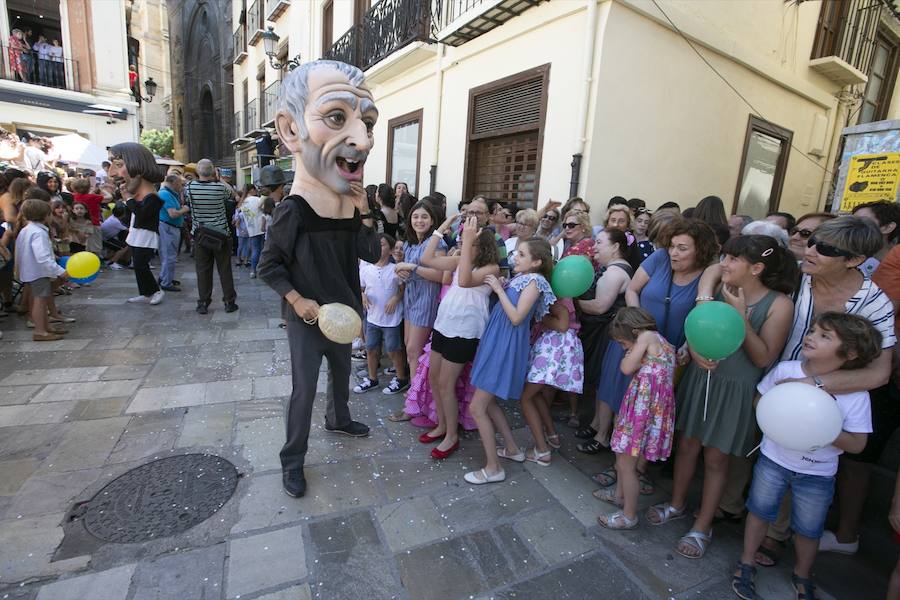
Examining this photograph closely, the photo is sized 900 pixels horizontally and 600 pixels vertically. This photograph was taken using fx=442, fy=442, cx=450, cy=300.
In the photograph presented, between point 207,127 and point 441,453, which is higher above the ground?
point 207,127

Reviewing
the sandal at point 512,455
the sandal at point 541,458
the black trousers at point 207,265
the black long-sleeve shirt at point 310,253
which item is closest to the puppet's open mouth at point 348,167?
the black long-sleeve shirt at point 310,253

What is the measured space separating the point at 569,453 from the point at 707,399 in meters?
1.19

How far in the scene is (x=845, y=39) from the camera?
823 centimetres

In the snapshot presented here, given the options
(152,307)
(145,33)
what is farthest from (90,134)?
(145,33)

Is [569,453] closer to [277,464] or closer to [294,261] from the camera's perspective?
Answer: [277,464]

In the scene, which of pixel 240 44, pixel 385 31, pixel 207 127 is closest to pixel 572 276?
pixel 385 31

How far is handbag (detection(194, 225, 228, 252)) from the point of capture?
5.77 m

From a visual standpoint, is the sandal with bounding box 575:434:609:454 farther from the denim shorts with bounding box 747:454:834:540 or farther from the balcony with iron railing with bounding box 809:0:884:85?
the balcony with iron railing with bounding box 809:0:884:85

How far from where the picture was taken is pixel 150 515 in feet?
7.77

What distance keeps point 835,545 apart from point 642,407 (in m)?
1.28

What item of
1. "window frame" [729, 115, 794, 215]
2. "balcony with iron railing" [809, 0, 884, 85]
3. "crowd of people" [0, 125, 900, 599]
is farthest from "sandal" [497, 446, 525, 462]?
"balcony with iron railing" [809, 0, 884, 85]

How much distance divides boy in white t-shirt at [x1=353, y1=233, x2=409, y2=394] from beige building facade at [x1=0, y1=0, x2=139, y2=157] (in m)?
18.0

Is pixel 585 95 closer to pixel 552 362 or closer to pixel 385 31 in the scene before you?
pixel 552 362

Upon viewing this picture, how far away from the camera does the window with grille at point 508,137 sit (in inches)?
235
